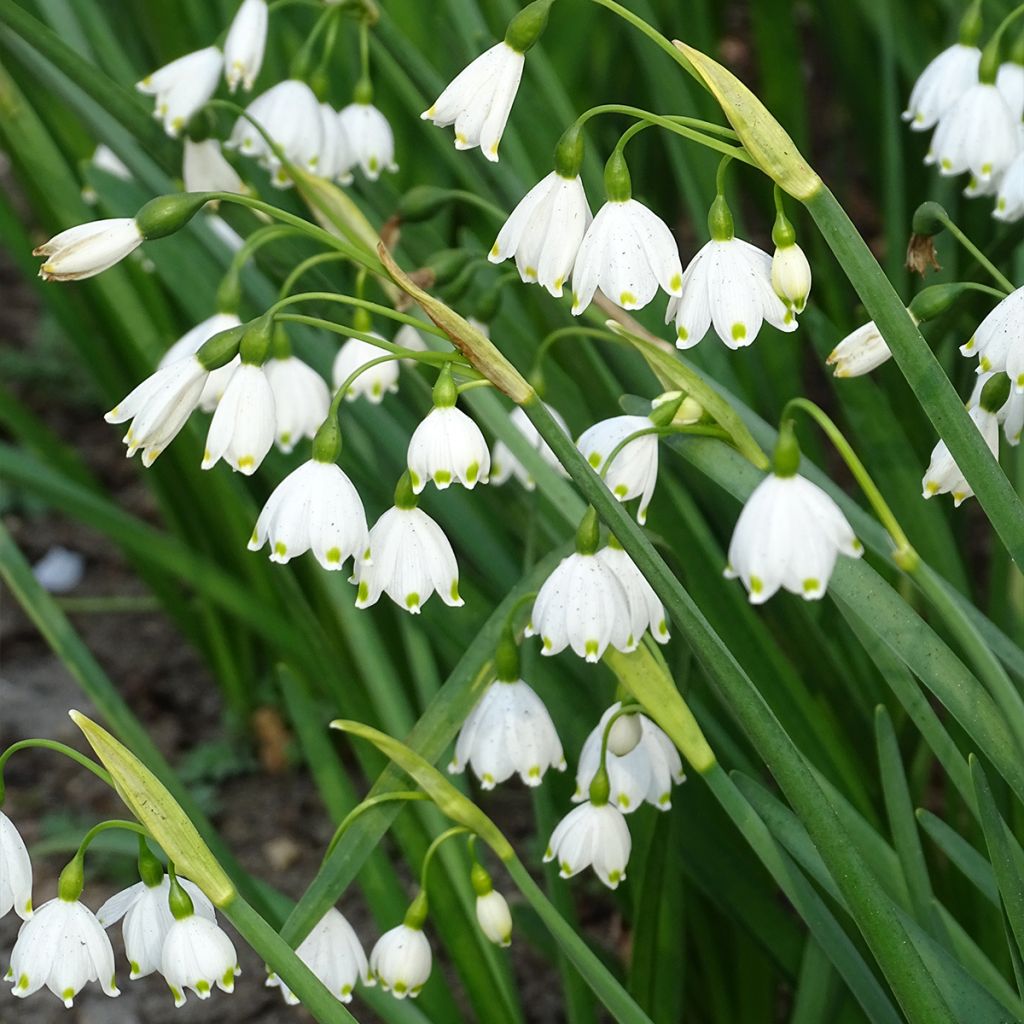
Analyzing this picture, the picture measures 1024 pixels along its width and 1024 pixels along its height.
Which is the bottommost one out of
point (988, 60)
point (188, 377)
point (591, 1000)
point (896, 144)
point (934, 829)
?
point (591, 1000)

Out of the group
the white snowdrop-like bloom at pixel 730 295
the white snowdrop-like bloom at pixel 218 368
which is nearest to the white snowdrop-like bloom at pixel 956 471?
the white snowdrop-like bloom at pixel 730 295

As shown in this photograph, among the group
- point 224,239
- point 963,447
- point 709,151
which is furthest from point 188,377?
point 709,151

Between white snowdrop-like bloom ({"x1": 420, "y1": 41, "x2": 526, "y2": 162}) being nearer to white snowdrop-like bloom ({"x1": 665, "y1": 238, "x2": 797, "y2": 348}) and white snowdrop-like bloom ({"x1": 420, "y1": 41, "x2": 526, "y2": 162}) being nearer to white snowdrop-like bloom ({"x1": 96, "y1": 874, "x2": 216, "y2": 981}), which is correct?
white snowdrop-like bloom ({"x1": 665, "y1": 238, "x2": 797, "y2": 348})

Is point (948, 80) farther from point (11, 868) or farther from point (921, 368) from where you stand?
point (11, 868)

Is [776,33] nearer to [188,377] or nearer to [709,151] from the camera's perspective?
[709,151]

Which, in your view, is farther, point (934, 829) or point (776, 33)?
point (776, 33)

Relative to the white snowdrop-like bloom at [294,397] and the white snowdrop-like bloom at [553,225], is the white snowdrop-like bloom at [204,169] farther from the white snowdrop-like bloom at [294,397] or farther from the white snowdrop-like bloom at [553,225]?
the white snowdrop-like bloom at [553,225]
